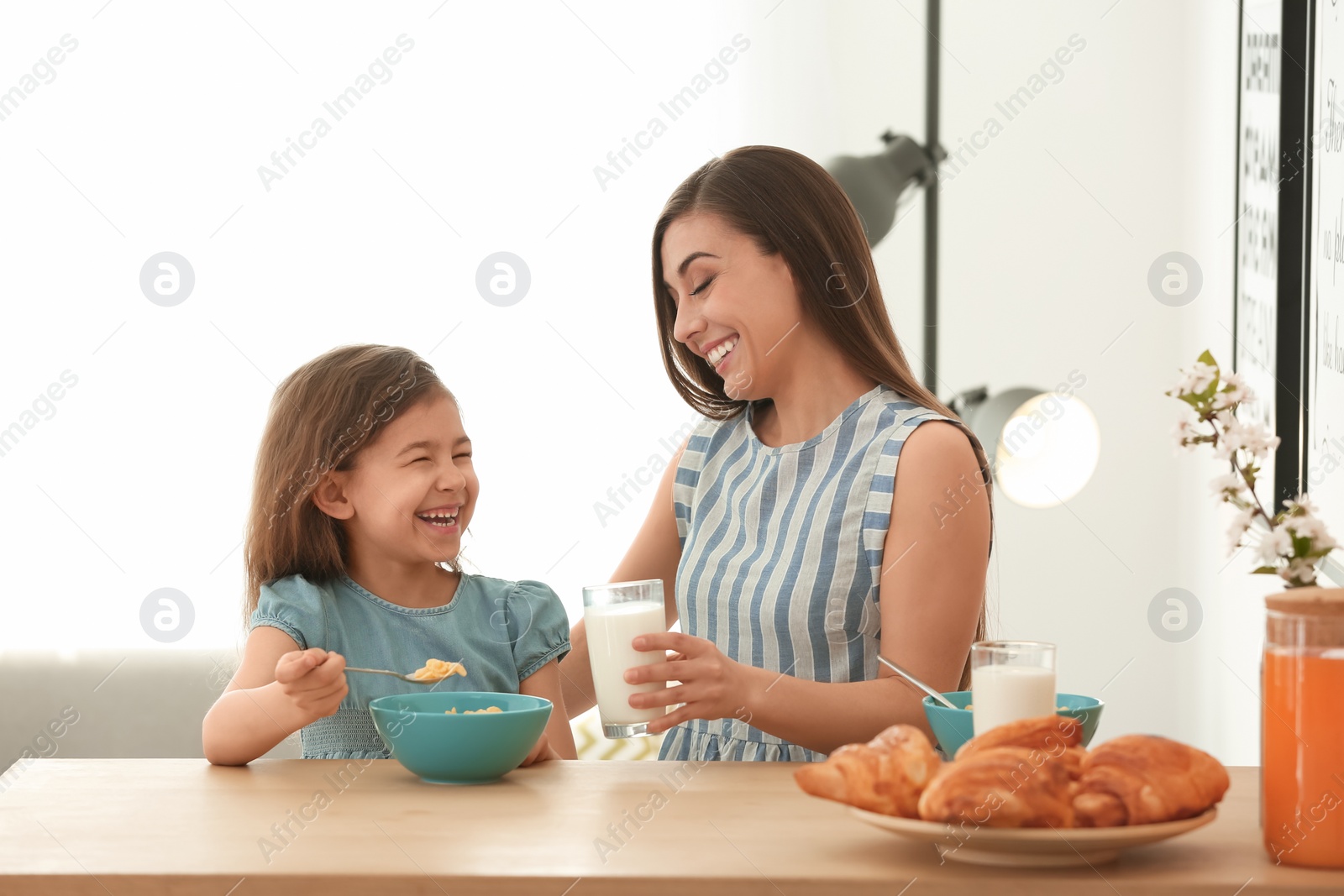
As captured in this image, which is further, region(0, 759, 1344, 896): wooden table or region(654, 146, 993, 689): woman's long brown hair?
region(654, 146, 993, 689): woman's long brown hair

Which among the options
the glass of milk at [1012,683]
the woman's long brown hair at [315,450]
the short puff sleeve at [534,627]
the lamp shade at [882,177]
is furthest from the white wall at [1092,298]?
the glass of milk at [1012,683]

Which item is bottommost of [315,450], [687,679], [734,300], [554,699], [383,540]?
[554,699]

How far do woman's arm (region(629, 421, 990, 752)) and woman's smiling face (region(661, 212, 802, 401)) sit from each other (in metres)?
0.25

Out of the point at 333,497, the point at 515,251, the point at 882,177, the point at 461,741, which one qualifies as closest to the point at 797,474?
the point at 333,497

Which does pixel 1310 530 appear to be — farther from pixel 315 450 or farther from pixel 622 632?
pixel 315 450

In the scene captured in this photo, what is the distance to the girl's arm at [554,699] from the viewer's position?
1.61 meters

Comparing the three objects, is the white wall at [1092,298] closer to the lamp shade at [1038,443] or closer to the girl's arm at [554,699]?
the lamp shade at [1038,443]

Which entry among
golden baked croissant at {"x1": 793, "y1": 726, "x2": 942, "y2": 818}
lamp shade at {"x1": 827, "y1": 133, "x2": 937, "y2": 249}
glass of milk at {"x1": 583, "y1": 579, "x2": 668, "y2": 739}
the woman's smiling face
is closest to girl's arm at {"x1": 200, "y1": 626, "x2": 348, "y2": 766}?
glass of milk at {"x1": 583, "y1": 579, "x2": 668, "y2": 739}

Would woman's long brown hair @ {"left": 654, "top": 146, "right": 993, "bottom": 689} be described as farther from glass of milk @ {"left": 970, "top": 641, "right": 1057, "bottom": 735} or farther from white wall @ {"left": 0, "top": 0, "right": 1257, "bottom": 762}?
white wall @ {"left": 0, "top": 0, "right": 1257, "bottom": 762}

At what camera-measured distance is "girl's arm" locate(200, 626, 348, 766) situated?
4.01ft

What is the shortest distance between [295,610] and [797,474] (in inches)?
27.8

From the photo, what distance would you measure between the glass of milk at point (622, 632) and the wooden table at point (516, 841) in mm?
166

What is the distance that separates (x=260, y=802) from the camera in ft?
3.57

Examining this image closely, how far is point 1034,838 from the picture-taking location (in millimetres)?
834
